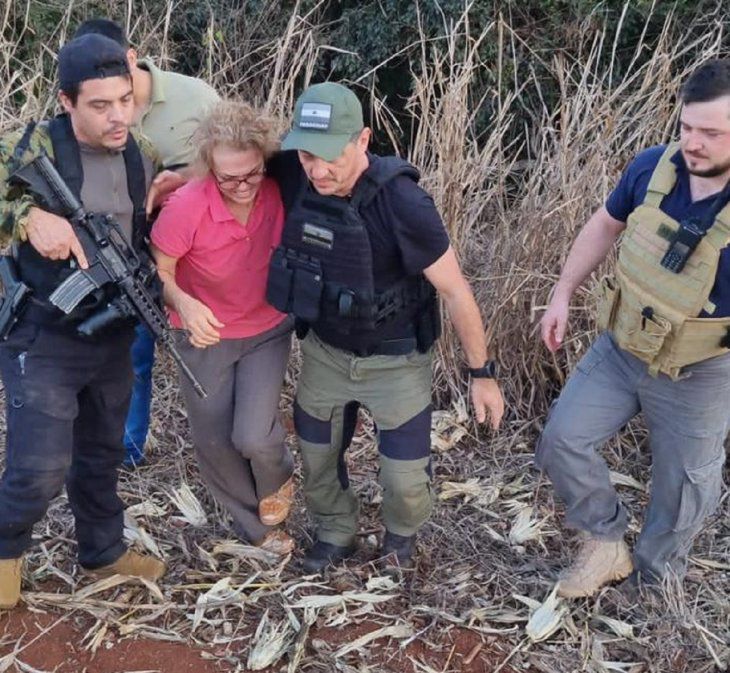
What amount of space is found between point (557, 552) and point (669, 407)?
971 mm

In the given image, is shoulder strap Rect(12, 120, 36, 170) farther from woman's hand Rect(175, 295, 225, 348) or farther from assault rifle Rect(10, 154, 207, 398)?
woman's hand Rect(175, 295, 225, 348)

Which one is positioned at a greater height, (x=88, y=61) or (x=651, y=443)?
(x=88, y=61)

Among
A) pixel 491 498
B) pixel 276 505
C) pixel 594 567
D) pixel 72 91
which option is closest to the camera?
pixel 72 91

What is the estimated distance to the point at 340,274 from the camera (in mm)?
2848

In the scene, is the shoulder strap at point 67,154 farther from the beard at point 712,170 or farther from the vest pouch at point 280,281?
the beard at point 712,170

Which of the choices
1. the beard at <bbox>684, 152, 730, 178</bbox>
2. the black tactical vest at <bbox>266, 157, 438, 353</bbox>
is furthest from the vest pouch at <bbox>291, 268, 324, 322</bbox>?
the beard at <bbox>684, 152, 730, 178</bbox>

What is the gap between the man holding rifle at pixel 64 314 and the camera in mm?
2635

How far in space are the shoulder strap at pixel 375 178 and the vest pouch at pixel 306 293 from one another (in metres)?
0.26

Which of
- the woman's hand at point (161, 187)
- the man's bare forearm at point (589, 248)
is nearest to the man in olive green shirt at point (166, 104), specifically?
the woman's hand at point (161, 187)

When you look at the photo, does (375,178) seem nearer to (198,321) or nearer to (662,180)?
(198,321)

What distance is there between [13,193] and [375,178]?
1.06m

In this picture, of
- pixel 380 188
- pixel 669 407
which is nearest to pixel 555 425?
pixel 669 407

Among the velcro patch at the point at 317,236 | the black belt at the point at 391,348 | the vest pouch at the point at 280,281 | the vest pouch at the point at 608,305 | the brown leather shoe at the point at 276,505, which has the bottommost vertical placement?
the brown leather shoe at the point at 276,505

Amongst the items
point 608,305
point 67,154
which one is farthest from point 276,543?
point 67,154
